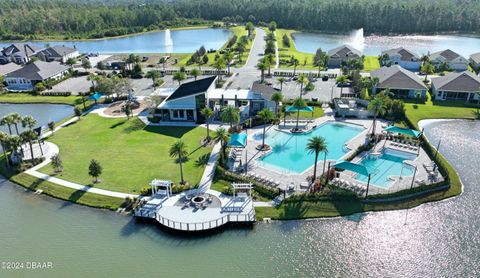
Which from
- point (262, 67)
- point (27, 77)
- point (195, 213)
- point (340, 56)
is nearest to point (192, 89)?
point (262, 67)

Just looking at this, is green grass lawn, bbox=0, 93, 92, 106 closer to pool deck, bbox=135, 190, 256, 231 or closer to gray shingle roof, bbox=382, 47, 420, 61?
pool deck, bbox=135, 190, 256, 231

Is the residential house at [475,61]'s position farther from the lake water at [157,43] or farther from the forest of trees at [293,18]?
the lake water at [157,43]

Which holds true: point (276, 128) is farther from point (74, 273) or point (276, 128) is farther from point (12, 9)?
point (12, 9)

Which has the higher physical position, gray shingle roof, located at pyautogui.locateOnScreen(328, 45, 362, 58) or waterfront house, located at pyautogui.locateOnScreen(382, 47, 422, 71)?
gray shingle roof, located at pyautogui.locateOnScreen(328, 45, 362, 58)

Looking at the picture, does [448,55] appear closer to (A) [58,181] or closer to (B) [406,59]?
(B) [406,59]

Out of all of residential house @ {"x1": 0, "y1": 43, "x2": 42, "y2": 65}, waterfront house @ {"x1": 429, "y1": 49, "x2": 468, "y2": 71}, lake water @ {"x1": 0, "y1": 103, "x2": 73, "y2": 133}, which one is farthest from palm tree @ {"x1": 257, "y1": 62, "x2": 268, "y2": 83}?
residential house @ {"x1": 0, "y1": 43, "x2": 42, "y2": 65}

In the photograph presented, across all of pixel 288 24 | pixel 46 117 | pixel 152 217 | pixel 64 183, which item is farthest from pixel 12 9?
pixel 152 217
